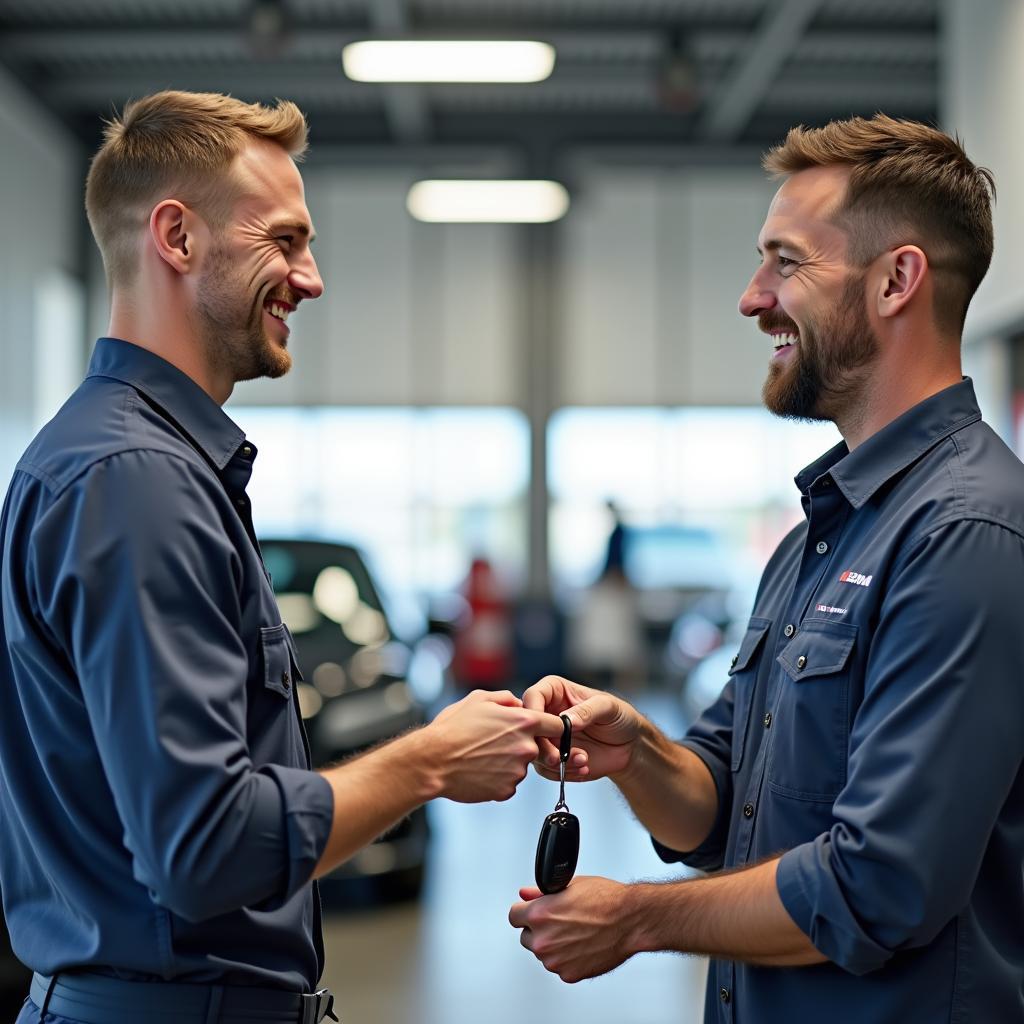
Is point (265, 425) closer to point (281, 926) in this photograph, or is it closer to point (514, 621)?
point (514, 621)

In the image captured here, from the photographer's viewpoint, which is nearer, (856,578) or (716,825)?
(856,578)

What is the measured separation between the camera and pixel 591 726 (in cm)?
221

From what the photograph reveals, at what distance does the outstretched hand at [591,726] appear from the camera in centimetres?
217

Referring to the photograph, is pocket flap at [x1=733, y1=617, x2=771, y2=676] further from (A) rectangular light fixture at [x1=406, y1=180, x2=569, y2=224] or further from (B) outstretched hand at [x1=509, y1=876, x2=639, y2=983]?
(A) rectangular light fixture at [x1=406, y1=180, x2=569, y2=224]

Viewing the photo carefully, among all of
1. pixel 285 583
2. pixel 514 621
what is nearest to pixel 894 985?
pixel 285 583

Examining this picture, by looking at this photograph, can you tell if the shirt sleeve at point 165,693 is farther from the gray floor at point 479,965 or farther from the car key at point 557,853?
the gray floor at point 479,965

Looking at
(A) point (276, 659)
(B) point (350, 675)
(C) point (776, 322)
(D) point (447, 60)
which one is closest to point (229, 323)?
(A) point (276, 659)

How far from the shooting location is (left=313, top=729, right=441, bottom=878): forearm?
163 centimetres

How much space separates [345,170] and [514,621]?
5.12 m

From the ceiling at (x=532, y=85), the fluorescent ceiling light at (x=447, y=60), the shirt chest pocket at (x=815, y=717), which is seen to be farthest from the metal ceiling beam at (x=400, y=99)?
the shirt chest pocket at (x=815, y=717)

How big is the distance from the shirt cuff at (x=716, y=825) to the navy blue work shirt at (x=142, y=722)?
30.3 inches

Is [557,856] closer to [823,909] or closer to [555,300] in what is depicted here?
[823,909]

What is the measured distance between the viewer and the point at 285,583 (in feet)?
19.0

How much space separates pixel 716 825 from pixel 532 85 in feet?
36.4
